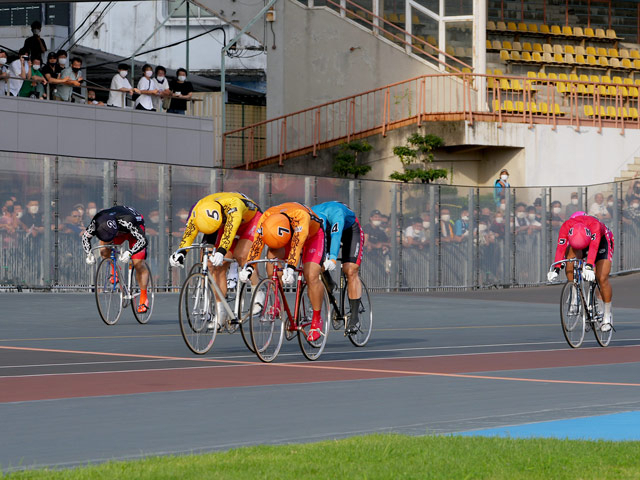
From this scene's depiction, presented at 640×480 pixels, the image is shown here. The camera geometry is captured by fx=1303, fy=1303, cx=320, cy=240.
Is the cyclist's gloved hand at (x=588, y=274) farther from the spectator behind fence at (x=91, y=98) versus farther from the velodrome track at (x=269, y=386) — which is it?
the spectator behind fence at (x=91, y=98)

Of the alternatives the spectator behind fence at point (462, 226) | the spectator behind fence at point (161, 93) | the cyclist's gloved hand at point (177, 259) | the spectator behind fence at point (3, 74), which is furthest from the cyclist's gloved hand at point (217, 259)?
the spectator behind fence at point (462, 226)

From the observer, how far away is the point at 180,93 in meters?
30.6

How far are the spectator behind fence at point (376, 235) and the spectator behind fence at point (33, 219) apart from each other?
7.90m

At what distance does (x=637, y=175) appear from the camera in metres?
37.2

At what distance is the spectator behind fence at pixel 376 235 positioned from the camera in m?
29.3

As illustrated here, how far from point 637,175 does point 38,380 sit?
1130 inches

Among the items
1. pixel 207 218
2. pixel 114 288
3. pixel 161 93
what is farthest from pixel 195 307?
pixel 161 93

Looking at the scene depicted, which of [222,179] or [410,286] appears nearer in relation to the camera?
[222,179]

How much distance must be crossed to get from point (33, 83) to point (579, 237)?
15.6 metres

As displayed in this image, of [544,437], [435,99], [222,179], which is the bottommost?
[544,437]

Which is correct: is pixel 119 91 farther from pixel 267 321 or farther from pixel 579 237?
pixel 267 321

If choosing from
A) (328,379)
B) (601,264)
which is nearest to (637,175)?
(601,264)

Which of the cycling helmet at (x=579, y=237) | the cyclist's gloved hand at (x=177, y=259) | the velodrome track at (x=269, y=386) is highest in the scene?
the cycling helmet at (x=579, y=237)

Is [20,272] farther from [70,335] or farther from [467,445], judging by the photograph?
[467,445]
